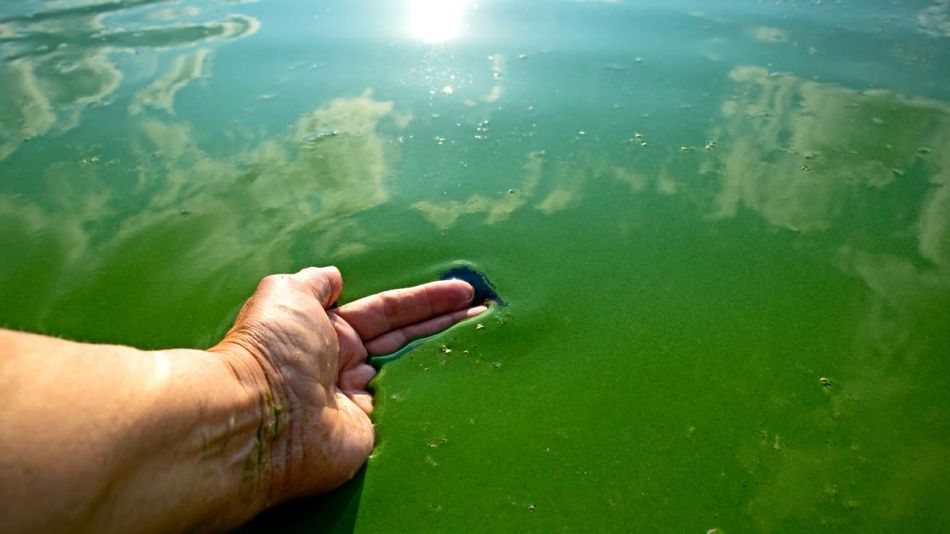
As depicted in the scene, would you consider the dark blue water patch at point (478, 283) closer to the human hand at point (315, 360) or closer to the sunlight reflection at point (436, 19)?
the human hand at point (315, 360)

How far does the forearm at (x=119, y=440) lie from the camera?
3.51 ft

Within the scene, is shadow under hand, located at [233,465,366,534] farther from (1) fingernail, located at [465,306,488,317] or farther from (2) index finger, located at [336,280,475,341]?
(1) fingernail, located at [465,306,488,317]

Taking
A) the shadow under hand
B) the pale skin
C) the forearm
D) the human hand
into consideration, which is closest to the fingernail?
the human hand

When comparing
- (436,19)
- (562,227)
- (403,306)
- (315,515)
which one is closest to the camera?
(315,515)

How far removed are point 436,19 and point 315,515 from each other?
409 centimetres

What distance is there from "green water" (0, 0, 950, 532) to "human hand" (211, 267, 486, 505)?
93 mm

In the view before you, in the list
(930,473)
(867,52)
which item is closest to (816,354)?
(930,473)

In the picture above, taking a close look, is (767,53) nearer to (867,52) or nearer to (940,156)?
(867,52)

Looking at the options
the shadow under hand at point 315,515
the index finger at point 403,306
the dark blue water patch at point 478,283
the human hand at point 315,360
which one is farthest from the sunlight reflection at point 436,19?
the shadow under hand at point 315,515

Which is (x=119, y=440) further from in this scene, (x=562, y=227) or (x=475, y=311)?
(x=562, y=227)

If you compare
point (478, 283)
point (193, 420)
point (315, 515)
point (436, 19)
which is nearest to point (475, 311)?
point (478, 283)

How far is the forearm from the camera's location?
107 cm

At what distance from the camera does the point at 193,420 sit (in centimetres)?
138

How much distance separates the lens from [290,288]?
206 cm
